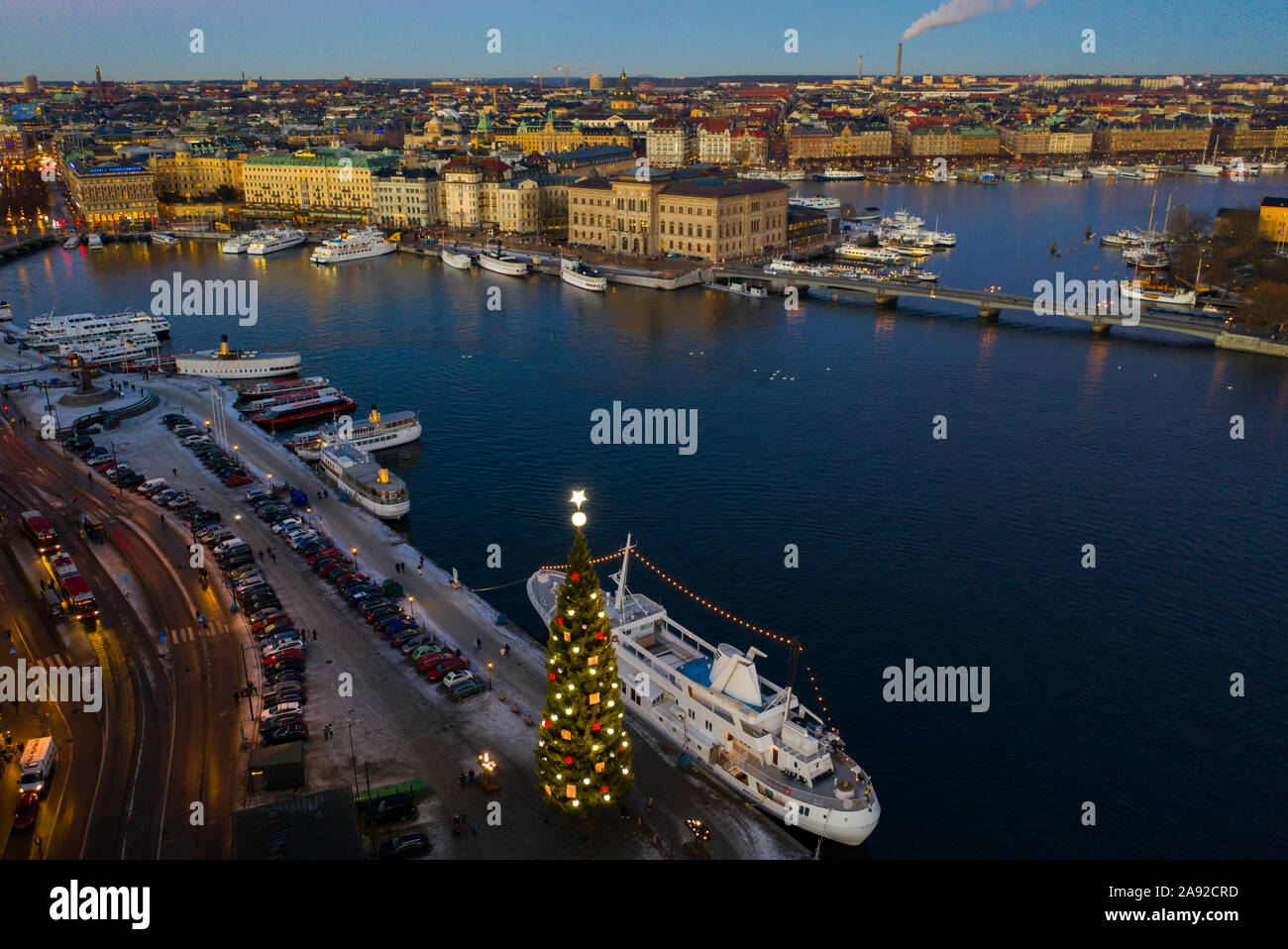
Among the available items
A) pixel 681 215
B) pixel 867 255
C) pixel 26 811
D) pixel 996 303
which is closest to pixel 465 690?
pixel 26 811

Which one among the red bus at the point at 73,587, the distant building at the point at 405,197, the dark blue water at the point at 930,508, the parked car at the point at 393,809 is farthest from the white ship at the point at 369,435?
the distant building at the point at 405,197

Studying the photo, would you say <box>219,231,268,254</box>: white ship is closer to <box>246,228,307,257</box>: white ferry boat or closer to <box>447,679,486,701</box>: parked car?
<box>246,228,307,257</box>: white ferry boat

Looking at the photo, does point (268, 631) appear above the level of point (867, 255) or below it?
below

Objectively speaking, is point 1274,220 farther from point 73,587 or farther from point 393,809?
point 73,587

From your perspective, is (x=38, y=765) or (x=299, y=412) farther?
(x=299, y=412)

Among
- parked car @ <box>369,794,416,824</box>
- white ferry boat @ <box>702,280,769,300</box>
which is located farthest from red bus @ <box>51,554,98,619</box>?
white ferry boat @ <box>702,280,769,300</box>

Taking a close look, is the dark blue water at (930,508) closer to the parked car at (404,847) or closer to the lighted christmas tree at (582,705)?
the lighted christmas tree at (582,705)
